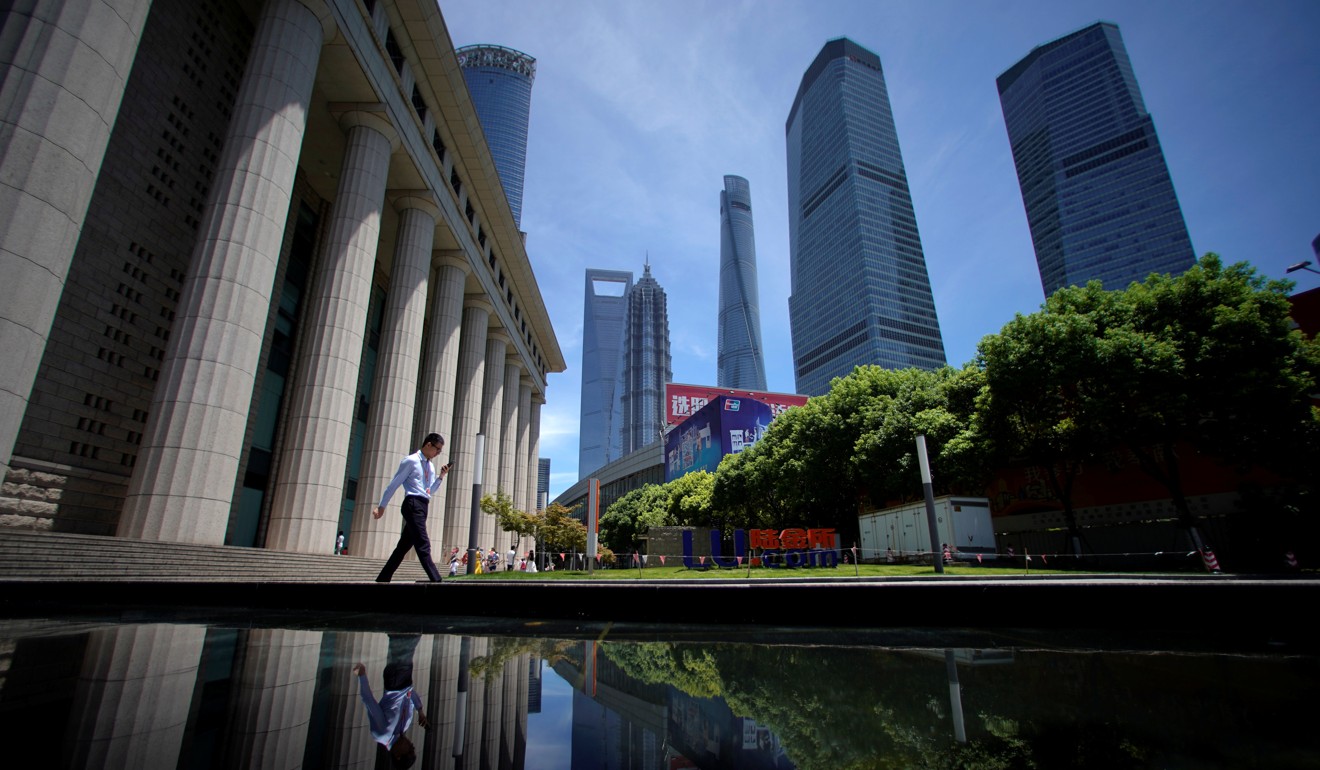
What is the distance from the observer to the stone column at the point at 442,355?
2580 cm

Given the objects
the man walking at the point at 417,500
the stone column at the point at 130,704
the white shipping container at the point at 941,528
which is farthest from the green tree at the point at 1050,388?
the stone column at the point at 130,704

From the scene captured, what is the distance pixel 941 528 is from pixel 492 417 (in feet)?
80.7

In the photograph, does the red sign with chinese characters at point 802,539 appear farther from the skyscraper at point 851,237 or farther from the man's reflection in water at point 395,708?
the skyscraper at point 851,237

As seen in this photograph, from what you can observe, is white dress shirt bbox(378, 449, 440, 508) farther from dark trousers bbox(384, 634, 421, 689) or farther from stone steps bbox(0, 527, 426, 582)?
dark trousers bbox(384, 634, 421, 689)

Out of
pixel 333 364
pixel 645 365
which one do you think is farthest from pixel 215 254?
pixel 645 365

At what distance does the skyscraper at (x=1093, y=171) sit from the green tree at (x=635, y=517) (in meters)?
129

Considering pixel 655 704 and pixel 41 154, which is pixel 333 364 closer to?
pixel 41 154

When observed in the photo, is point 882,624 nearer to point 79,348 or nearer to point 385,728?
point 385,728

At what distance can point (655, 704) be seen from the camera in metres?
1.79

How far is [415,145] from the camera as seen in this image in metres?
22.2

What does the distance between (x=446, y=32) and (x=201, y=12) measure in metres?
7.59

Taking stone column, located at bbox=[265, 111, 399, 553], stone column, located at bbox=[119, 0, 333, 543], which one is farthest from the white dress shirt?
stone column, located at bbox=[265, 111, 399, 553]

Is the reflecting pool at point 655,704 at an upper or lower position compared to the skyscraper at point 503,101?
lower

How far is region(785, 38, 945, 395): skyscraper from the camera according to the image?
13662 cm
